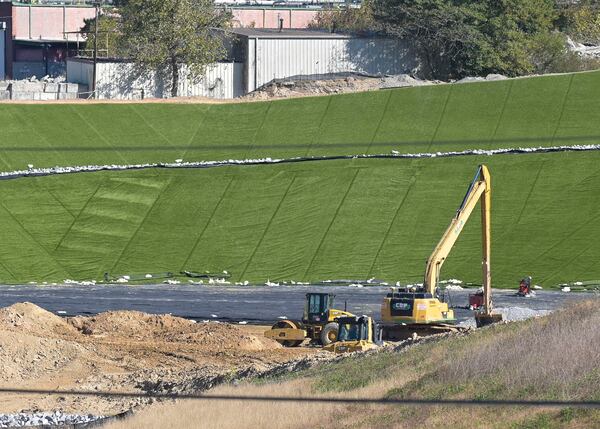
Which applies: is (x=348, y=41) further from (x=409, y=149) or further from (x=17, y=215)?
(x=17, y=215)

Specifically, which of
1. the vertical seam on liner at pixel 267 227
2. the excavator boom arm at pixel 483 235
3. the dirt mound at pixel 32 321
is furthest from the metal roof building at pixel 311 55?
the excavator boom arm at pixel 483 235

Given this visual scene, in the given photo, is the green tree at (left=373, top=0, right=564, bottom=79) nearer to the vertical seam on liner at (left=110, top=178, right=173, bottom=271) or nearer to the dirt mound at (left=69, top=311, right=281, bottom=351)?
the vertical seam on liner at (left=110, top=178, right=173, bottom=271)

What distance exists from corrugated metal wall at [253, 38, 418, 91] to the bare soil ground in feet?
164

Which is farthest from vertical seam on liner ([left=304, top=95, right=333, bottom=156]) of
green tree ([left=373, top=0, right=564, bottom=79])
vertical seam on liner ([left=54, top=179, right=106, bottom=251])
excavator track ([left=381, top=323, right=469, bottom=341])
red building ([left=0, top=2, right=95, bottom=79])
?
red building ([left=0, top=2, right=95, bottom=79])

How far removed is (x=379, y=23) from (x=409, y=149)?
3059 centimetres

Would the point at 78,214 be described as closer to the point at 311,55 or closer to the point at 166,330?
the point at 166,330

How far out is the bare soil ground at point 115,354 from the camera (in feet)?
120

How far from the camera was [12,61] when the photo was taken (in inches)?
4857

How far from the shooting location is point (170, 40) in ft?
311

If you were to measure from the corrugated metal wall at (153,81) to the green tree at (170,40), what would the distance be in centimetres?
84

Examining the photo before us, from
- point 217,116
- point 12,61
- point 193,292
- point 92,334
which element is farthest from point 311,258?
point 12,61

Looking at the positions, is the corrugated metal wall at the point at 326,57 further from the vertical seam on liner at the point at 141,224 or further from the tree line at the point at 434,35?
the vertical seam on liner at the point at 141,224

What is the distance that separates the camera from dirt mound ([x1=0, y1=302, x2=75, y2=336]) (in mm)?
45312

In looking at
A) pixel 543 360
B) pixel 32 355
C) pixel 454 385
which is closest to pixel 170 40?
pixel 32 355
